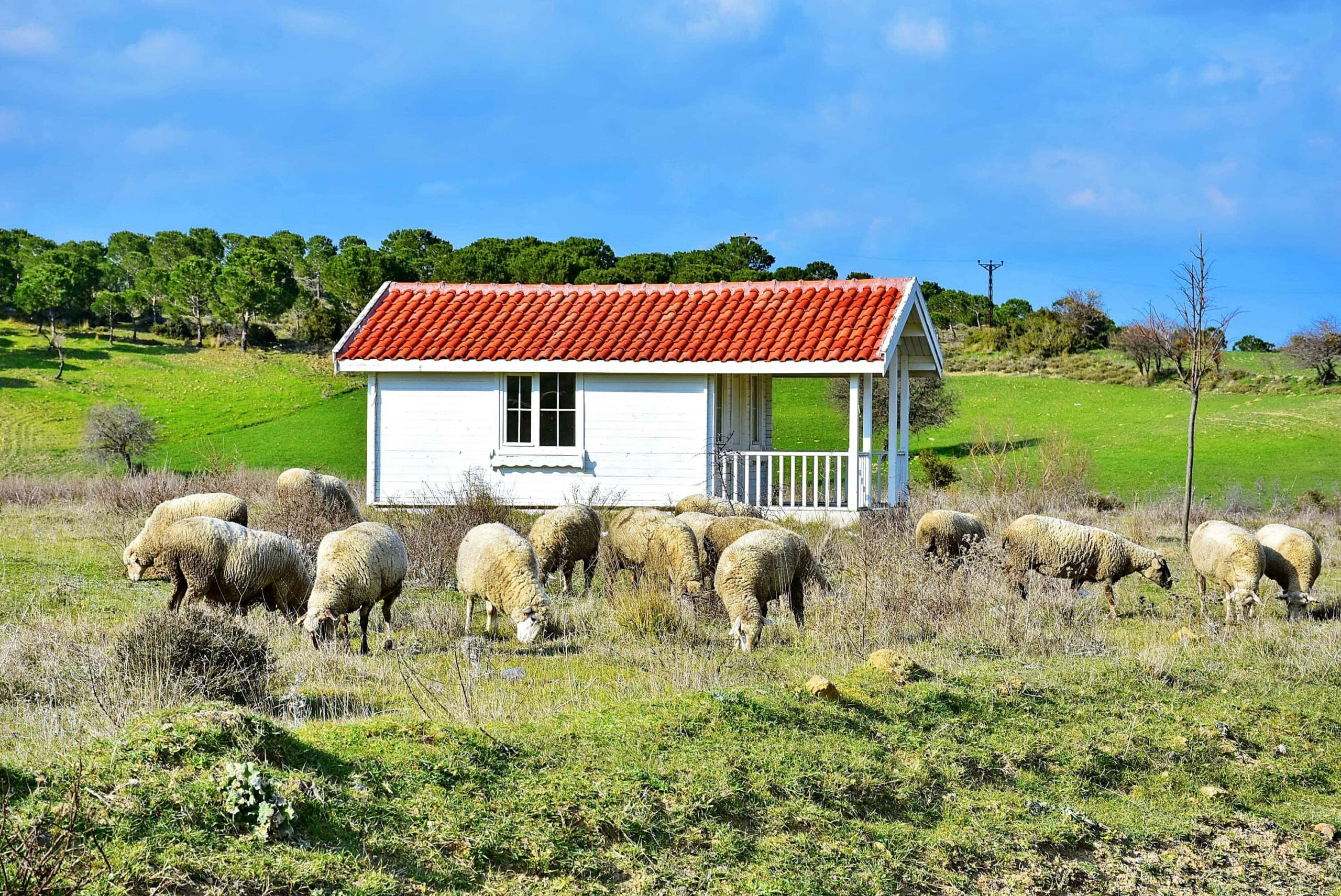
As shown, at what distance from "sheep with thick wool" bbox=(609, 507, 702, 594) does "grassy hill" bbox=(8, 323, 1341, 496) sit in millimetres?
13976

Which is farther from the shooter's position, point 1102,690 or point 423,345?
point 423,345

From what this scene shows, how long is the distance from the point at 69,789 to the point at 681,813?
2733 mm

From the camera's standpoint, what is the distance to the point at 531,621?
32.1 ft

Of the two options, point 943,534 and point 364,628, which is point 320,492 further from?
point 943,534

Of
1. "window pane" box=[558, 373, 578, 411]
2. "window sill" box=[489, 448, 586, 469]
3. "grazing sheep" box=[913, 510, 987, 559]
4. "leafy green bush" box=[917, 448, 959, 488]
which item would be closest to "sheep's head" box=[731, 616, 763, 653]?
"grazing sheep" box=[913, 510, 987, 559]

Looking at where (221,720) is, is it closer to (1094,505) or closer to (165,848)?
(165,848)

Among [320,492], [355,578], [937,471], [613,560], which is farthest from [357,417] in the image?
[355,578]

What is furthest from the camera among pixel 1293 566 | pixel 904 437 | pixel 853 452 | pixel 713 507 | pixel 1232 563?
pixel 904 437

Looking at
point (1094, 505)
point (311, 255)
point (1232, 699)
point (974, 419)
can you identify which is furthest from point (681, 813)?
point (311, 255)

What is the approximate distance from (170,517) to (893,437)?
1174 cm

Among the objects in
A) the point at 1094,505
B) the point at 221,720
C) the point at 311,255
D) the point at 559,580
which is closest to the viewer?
the point at 221,720

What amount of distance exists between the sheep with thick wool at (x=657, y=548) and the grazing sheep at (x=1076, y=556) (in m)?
3.72

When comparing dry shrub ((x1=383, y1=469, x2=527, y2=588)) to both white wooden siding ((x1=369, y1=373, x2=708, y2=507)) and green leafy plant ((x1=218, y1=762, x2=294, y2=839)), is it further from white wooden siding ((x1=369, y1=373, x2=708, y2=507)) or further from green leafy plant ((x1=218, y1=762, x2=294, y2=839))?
green leafy plant ((x1=218, y1=762, x2=294, y2=839))

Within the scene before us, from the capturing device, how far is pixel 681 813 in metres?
5.63
